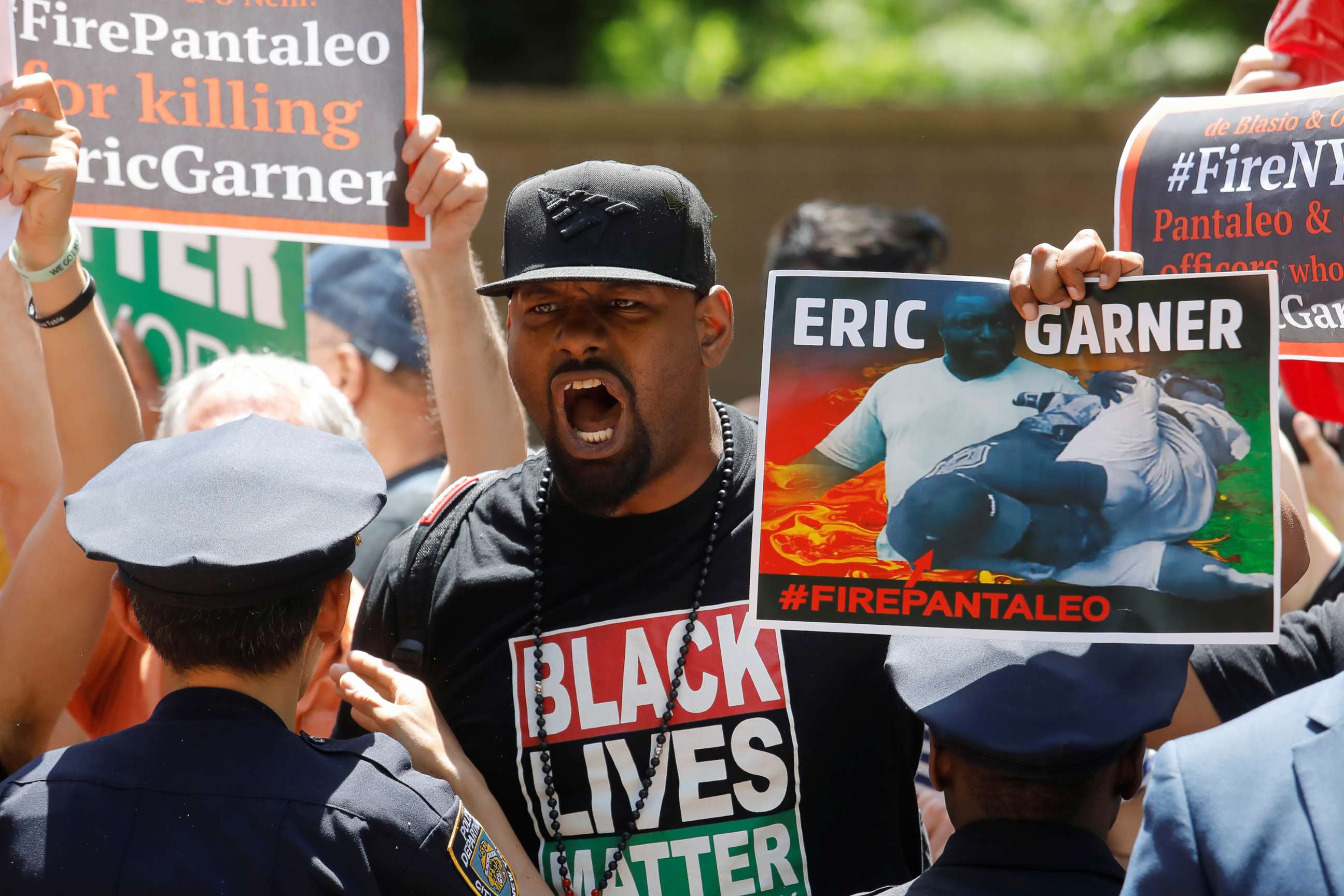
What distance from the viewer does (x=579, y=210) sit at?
242cm

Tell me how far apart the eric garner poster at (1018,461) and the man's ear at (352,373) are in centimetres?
229

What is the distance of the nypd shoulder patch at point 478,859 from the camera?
197 cm

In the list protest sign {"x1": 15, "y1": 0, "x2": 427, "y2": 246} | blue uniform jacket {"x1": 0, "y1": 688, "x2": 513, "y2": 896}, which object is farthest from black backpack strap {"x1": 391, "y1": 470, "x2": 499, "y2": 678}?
protest sign {"x1": 15, "y1": 0, "x2": 427, "y2": 246}

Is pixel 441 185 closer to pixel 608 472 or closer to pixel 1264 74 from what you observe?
pixel 608 472

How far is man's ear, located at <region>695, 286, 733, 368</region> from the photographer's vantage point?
2.52 metres

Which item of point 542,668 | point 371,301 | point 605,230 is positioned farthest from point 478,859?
point 371,301

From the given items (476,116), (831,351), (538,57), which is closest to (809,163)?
(476,116)

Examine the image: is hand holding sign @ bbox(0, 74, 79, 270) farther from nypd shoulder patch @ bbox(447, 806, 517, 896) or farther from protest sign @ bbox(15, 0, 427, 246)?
nypd shoulder patch @ bbox(447, 806, 517, 896)

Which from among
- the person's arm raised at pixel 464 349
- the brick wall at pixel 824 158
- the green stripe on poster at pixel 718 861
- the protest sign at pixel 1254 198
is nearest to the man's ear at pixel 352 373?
the person's arm raised at pixel 464 349

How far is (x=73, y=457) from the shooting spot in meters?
2.50

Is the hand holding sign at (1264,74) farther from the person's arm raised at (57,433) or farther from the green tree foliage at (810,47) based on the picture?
the green tree foliage at (810,47)

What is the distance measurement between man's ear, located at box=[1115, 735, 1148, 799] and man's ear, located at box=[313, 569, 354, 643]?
1115 mm

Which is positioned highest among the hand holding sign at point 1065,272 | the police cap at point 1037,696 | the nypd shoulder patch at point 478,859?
the hand holding sign at point 1065,272

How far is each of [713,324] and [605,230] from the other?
0.27m
